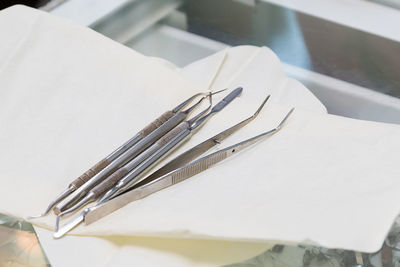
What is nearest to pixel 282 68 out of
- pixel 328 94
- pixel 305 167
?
pixel 328 94

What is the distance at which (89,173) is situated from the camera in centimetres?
51

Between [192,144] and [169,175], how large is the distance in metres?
0.06

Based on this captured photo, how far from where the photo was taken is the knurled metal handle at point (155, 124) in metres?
0.55

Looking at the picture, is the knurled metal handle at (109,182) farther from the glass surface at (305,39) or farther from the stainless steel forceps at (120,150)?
the glass surface at (305,39)

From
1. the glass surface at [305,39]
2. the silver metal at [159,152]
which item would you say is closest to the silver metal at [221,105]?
the silver metal at [159,152]

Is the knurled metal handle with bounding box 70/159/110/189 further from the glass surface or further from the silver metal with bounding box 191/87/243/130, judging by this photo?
the glass surface

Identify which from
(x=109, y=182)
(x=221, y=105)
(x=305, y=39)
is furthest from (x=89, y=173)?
(x=305, y=39)

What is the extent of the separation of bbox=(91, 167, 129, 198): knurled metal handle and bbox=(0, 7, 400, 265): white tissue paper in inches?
0.8

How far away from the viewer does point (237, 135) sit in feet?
1.83

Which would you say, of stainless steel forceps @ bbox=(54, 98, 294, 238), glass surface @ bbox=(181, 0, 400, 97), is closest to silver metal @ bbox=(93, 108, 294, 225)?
stainless steel forceps @ bbox=(54, 98, 294, 238)

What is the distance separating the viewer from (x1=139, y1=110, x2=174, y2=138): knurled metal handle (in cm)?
55

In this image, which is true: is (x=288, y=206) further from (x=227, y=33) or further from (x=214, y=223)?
(x=227, y=33)

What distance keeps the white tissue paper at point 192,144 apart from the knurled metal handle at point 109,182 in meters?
0.02

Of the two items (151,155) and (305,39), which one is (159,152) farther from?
(305,39)
